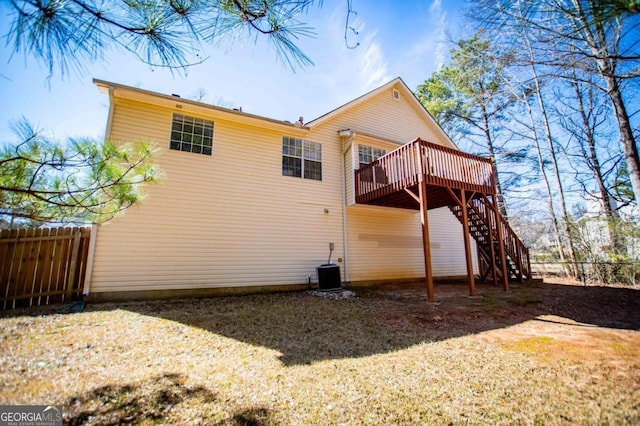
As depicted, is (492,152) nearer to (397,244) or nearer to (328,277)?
(397,244)

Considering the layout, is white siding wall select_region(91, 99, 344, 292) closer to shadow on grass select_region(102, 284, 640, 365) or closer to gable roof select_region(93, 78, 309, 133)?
gable roof select_region(93, 78, 309, 133)

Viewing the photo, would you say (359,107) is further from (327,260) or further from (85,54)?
(85,54)

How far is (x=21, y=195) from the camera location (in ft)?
9.36

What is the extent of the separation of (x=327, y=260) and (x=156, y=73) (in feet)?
24.0

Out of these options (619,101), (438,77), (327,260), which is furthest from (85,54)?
(438,77)

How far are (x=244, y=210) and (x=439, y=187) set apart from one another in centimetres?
623

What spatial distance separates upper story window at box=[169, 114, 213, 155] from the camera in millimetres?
7504

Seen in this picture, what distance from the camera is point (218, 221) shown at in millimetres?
7496

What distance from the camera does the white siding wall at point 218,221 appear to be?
6.50 meters

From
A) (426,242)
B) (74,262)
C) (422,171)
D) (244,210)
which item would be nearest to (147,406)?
(74,262)

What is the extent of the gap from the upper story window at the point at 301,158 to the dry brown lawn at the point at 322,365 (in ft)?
16.6

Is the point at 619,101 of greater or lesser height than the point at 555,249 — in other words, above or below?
above

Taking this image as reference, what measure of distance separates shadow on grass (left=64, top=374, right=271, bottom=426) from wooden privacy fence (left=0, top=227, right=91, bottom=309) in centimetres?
509

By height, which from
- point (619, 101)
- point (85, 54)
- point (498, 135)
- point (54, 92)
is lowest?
point (54, 92)
